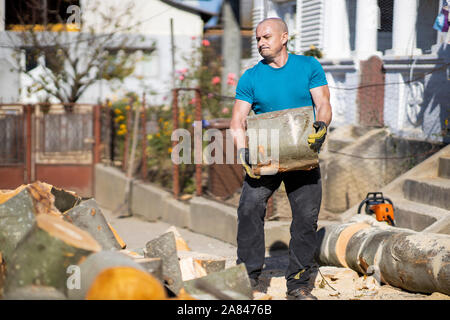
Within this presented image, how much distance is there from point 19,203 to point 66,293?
3.27ft

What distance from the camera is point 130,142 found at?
13.4 metres

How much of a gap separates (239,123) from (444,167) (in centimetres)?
369

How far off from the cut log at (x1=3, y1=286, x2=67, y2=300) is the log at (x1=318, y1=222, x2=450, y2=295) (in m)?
2.55

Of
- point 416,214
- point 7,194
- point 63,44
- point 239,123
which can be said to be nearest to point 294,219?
point 239,123

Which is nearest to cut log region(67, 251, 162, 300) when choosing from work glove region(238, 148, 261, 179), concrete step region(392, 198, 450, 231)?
work glove region(238, 148, 261, 179)

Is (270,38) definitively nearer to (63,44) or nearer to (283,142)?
(283,142)

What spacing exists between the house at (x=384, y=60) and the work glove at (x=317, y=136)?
3468 mm

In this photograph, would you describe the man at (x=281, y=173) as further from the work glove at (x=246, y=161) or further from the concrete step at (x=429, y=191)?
the concrete step at (x=429, y=191)

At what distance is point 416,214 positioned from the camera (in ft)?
21.7

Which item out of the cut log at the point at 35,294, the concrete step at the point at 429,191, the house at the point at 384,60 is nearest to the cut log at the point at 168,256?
the cut log at the point at 35,294

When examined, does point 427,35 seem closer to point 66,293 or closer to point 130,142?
→ point 130,142

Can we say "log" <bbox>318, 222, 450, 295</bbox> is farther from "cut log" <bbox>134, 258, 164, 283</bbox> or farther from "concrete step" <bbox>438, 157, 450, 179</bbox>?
"cut log" <bbox>134, 258, 164, 283</bbox>

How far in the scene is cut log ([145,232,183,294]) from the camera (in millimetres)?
4375
